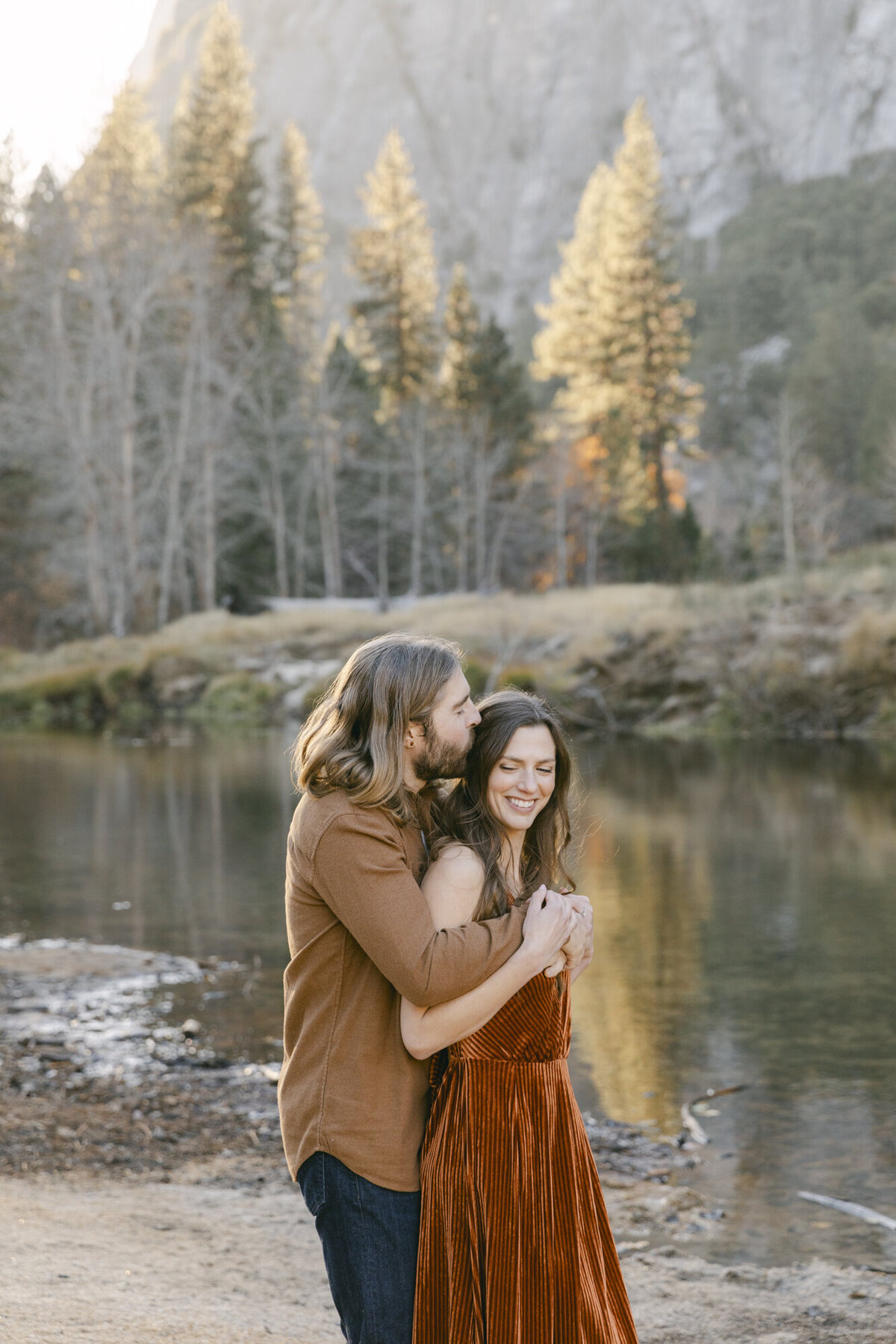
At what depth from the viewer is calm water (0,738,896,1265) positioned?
20.3ft

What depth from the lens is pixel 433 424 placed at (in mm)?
53281

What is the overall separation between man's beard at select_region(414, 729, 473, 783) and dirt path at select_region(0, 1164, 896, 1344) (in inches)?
74.3

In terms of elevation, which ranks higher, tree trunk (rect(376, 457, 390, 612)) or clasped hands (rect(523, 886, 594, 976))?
tree trunk (rect(376, 457, 390, 612))

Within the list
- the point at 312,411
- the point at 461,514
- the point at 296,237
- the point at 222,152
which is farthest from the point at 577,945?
the point at 296,237

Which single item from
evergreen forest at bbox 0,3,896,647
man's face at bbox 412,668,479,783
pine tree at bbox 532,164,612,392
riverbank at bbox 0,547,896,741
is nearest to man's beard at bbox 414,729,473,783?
man's face at bbox 412,668,479,783

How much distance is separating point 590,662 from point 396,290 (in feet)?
90.2

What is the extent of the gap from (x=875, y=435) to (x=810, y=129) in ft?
205

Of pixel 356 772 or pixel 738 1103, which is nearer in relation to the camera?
pixel 356 772

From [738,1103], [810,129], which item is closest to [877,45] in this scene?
[810,129]

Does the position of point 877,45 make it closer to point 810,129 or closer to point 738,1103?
point 810,129

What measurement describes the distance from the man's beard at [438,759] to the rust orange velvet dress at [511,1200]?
43 centimetres

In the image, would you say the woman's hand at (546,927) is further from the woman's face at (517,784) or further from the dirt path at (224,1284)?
the dirt path at (224,1284)

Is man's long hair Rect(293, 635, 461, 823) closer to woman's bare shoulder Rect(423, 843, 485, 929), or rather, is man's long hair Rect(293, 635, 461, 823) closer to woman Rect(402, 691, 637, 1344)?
woman's bare shoulder Rect(423, 843, 485, 929)

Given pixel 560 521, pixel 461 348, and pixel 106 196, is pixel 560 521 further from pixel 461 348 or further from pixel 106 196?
pixel 106 196
